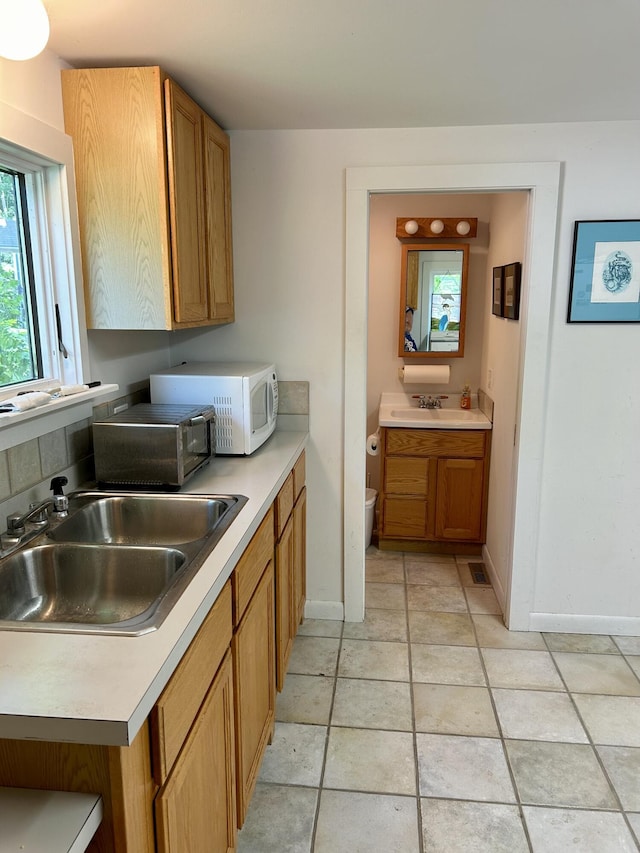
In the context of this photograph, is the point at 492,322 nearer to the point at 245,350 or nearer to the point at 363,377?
the point at 363,377

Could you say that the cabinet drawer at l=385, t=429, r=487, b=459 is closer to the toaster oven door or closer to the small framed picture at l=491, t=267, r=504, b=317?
the small framed picture at l=491, t=267, r=504, b=317

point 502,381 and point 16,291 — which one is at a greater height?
point 16,291

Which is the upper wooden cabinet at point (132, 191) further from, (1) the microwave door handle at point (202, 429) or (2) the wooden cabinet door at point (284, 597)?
(2) the wooden cabinet door at point (284, 597)

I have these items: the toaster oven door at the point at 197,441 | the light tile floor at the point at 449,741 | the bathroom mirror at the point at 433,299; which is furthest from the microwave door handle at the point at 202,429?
the bathroom mirror at the point at 433,299

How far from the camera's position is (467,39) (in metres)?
1.74

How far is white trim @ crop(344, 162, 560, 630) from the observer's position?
102 inches

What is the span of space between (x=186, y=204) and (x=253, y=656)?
58.7 inches

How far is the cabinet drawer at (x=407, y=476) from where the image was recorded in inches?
145

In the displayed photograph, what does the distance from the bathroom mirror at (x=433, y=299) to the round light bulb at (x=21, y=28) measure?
288 centimetres

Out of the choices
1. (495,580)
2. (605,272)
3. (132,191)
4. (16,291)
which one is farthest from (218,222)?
(495,580)

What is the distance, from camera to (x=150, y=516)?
190 centimetres

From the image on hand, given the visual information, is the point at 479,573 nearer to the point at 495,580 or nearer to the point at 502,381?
the point at 495,580

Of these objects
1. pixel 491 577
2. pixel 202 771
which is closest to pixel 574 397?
pixel 491 577

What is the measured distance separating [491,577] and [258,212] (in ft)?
7.57
